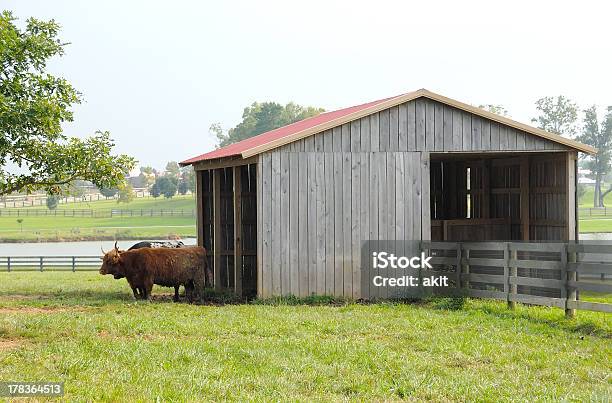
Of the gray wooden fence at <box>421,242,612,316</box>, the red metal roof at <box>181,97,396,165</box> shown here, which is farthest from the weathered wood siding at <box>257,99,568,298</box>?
the gray wooden fence at <box>421,242,612,316</box>

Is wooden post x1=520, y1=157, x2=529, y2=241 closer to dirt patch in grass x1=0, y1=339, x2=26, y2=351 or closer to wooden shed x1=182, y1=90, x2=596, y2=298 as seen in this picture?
wooden shed x1=182, y1=90, x2=596, y2=298

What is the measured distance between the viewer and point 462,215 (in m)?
24.3

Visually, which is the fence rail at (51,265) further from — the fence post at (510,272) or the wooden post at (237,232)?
the fence post at (510,272)

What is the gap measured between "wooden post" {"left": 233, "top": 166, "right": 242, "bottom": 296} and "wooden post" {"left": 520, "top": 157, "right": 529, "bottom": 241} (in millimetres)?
6787

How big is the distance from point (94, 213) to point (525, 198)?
→ 3656 inches

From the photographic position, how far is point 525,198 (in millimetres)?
21547

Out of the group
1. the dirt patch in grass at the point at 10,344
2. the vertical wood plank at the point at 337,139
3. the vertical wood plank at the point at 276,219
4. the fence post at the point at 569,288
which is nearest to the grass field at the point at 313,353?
the dirt patch in grass at the point at 10,344

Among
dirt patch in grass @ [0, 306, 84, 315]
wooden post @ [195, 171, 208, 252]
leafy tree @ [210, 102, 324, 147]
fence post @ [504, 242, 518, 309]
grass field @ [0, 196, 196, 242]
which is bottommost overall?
grass field @ [0, 196, 196, 242]

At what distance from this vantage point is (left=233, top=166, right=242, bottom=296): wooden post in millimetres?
19578

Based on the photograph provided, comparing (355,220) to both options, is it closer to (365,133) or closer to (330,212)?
(330,212)

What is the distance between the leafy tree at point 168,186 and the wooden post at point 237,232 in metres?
106

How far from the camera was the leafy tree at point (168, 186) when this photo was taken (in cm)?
12466

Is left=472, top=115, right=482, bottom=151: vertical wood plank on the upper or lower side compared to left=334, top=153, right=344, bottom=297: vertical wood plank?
upper

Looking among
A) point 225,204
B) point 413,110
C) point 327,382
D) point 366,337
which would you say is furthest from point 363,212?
point 327,382
